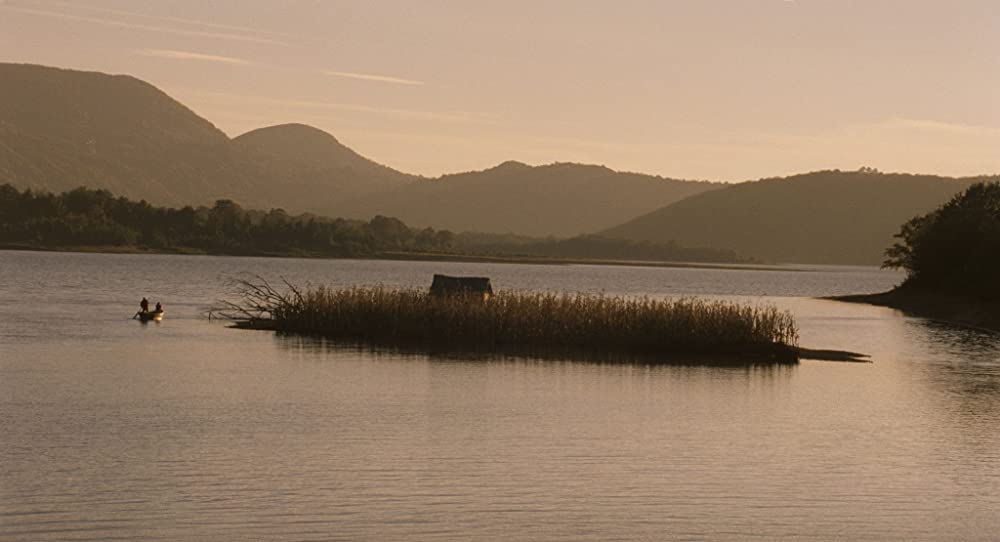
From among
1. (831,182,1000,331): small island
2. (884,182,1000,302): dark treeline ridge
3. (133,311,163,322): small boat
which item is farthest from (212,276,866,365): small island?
(884,182,1000,302): dark treeline ridge

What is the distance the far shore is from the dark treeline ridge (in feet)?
2.48

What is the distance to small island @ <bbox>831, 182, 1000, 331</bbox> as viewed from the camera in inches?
4063

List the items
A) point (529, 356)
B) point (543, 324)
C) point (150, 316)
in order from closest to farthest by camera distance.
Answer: point (529, 356), point (543, 324), point (150, 316)

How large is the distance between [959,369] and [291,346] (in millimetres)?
28492

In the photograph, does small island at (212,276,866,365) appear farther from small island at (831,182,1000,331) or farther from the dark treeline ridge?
the dark treeline ridge

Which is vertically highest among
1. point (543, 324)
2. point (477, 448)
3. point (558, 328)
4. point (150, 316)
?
point (543, 324)

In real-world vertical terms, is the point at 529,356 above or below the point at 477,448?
above

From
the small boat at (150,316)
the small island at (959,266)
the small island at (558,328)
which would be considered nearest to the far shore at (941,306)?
the small island at (959,266)

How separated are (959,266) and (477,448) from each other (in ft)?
306

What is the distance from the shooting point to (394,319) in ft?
208

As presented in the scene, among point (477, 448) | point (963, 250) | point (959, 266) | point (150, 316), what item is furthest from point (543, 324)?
point (959, 266)

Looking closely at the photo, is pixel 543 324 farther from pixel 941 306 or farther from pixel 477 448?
pixel 941 306

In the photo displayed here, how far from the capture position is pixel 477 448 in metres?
30.2

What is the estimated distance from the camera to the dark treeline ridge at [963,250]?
104 metres
